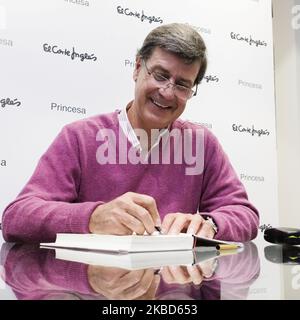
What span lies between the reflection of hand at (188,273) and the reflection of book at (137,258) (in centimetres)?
3

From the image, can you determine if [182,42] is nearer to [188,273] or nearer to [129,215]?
[129,215]

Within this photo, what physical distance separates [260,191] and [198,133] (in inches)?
36.3

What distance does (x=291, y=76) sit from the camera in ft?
9.72

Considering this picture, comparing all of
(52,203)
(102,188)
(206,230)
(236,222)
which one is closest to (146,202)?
(206,230)

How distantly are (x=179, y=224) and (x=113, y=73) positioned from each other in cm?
132

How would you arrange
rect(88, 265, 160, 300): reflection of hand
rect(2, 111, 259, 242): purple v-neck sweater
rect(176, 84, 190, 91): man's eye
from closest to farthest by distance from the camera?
rect(88, 265, 160, 300): reflection of hand
rect(2, 111, 259, 242): purple v-neck sweater
rect(176, 84, 190, 91): man's eye

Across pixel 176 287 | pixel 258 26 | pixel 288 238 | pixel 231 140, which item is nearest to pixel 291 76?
pixel 258 26

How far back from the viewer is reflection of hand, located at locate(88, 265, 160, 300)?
0.47 meters

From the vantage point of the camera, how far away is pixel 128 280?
21.6 inches

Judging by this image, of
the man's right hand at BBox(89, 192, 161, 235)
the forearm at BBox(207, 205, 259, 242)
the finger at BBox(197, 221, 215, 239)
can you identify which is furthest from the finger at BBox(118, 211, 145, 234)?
the forearm at BBox(207, 205, 259, 242)

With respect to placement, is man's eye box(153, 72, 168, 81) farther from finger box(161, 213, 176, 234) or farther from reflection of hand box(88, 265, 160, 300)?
reflection of hand box(88, 265, 160, 300)

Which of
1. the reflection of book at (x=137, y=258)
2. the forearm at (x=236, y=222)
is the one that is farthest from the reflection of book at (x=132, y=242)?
the forearm at (x=236, y=222)

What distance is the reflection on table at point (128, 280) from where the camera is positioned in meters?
0.47

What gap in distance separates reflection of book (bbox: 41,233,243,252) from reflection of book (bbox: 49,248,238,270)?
12mm
